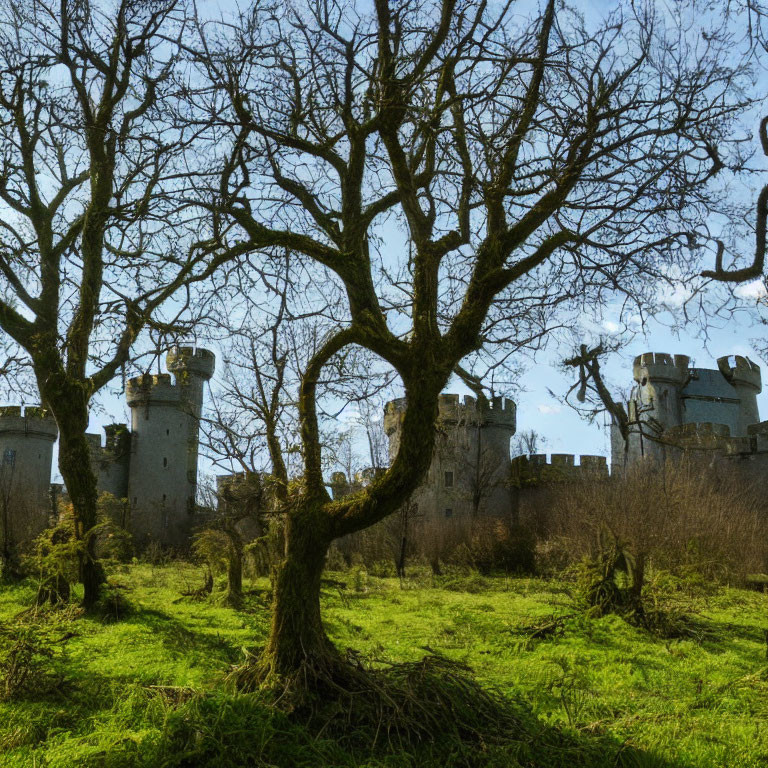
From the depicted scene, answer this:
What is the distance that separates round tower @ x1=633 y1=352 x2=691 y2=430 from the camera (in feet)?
111

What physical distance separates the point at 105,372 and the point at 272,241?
5.76m

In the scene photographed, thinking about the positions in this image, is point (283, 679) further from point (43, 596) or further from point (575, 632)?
point (43, 596)

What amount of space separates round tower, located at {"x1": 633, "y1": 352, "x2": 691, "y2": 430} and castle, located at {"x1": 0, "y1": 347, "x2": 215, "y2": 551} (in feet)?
61.4

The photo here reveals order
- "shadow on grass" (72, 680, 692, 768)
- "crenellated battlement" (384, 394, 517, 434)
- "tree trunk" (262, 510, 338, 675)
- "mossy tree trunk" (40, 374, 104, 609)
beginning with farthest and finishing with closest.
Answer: "crenellated battlement" (384, 394, 517, 434) → "mossy tree trunk" (40, 374, 104, 609) → "tree trunk" (262, 510, 338, 675) → "shadow on grass" (72, 680, 692, 768)

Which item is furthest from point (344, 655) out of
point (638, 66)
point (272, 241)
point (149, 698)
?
point (638, 66)

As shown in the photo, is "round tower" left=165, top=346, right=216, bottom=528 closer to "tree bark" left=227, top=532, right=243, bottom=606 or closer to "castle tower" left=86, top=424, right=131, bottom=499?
"castle tower" left=86, top=424, right=131, bottom=499

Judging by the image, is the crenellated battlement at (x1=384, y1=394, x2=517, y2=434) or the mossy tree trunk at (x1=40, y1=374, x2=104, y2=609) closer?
the mossy tree trunk at (x1=40, y1=374, x2=104, y2=609)

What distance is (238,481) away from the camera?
1418 cm

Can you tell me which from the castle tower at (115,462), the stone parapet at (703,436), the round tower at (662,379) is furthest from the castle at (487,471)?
the castle tower at (115,462)

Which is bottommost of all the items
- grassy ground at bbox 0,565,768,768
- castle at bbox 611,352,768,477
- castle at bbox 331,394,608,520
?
grassy ground at bbox 0,565,768,768

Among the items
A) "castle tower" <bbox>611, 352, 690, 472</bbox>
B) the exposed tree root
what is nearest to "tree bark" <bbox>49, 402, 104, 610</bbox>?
the exposed tree root

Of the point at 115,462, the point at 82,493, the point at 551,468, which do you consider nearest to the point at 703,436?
the point at 551,468

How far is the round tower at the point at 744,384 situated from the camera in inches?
1347

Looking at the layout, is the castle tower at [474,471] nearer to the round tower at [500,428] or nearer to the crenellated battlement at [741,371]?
the round tower at [500,428]
